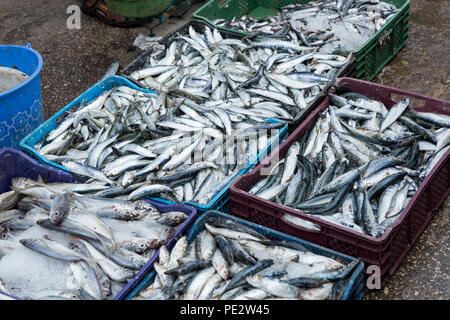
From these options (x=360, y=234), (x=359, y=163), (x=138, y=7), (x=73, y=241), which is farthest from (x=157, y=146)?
(x=138, y=7)

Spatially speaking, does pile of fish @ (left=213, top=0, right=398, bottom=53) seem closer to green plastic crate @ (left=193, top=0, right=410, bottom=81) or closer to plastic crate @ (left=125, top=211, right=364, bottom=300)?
green plastic crate @ (left=193, top=0, right=410, bottom=81)

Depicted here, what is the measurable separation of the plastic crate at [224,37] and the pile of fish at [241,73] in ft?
0.16

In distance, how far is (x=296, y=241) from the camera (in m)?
3.58

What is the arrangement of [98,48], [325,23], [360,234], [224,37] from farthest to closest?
[98,48] < [325,23] < [224,37] < [360,234]

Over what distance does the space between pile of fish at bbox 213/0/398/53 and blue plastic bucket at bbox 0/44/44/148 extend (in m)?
2.35

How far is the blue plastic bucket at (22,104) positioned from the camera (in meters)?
4.70

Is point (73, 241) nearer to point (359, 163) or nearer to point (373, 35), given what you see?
point (359, 163)

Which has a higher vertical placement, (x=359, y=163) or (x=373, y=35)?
(x=373, y=35)

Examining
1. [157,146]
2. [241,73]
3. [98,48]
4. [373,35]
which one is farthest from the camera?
[98,48]

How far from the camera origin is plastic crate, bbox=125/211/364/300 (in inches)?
129

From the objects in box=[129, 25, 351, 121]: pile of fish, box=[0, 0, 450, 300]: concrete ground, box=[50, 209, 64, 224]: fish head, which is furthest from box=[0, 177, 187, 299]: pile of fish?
box=[0, 0, 450, 300]: concrete ground

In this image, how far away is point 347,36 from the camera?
20.3 feet

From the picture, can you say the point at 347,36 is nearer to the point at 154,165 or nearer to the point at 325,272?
the point at 154,165

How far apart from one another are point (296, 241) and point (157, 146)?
1.53 meters
